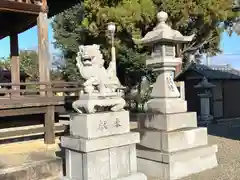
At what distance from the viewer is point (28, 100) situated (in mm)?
9055

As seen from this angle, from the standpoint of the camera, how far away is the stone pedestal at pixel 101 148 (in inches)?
207

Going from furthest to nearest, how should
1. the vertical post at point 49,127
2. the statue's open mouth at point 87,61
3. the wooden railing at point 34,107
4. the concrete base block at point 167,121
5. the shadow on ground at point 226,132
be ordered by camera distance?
the shadow on ground at point 226,132 < the vertical post at point 49,127 < the wooden railing at point 34,107 < the concrete base block at point 167,121 < the statue's open mouth at point 87,61

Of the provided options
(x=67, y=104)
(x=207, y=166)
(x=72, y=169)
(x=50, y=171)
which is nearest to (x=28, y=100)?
(x=67, y=104)

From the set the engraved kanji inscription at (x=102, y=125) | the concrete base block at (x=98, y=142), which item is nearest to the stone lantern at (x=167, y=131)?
the concrete base block at (x=98, y=142)

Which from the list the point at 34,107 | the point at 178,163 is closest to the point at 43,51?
the point at 34,107

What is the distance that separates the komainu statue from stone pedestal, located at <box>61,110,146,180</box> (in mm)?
157

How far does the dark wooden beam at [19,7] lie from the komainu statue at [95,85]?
494 cm

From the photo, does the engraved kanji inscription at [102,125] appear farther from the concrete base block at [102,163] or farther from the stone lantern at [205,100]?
the stone lantern at [205,100]

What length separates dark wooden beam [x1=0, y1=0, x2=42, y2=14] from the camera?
944 cm

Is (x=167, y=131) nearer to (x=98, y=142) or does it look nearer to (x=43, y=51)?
(x=98, y=142)

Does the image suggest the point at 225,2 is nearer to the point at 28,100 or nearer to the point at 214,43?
the point at 214,43

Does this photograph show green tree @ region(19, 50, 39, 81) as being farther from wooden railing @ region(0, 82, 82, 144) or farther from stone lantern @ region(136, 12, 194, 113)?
stone lantern @ region(136, 12, 194, 113)

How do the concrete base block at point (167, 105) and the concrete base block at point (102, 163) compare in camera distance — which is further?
the concrete base block at point (167, 105)

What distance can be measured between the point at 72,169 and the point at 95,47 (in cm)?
218
